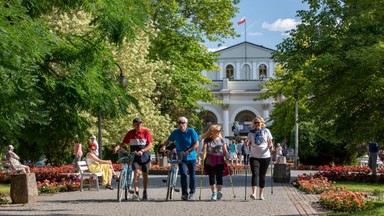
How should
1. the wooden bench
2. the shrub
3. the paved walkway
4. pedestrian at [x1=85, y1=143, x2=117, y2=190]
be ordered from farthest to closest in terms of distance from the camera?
pedestrian at [x1=85, y1=143, x2=117, y2=190] < the wooden bench < the paved walkway < the shrub

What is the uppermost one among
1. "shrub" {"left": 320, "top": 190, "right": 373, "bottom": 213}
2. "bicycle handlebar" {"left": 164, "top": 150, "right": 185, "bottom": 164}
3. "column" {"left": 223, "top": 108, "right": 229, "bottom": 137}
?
"column" {"left": 223, "top": 108, "right": 229, "bottom": 137}

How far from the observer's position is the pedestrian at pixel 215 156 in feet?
50.7

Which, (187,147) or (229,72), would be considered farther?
(229,72)

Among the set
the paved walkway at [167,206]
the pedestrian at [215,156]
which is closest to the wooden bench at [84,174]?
the paved walkway at [167,206]

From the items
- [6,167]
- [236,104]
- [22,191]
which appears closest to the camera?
[22,191]

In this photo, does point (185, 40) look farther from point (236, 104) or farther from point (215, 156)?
point (236, 104)

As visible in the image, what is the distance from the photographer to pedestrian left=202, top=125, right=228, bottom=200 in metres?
15.5

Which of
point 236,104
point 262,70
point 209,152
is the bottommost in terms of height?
point 209,152

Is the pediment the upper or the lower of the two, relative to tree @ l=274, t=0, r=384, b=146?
upper

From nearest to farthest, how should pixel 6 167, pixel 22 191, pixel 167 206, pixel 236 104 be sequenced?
pixel 167 206, pixel 22 191, pixel 6 167, pixel 236 104

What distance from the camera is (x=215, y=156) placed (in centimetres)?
1549

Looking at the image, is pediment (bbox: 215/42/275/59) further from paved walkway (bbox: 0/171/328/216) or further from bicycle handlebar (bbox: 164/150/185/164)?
bicycle handlebar (bbox: 164/150/185/164)

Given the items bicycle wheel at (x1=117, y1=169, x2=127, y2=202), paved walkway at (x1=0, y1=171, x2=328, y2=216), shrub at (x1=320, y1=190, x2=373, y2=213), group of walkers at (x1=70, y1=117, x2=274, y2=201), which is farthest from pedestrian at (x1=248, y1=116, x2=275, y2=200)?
bicycle wheel at (x1=117, y1=169, x2=127, y2=202)

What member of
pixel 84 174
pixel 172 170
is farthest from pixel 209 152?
pixel 84 174
